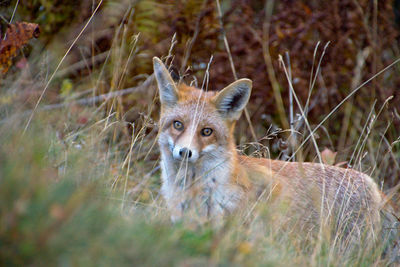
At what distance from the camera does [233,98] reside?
5.16 meters

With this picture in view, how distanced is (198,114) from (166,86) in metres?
0.46

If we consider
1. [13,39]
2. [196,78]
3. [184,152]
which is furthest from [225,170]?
[196,78]

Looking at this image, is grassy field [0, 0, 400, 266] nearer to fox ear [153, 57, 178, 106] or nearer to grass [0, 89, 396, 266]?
fox ear [153, 57, 178, 106]

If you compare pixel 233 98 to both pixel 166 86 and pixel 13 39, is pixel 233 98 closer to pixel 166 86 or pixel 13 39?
pixel 166 86

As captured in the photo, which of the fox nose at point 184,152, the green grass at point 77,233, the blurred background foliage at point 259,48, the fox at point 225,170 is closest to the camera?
the green grass at point 77,233

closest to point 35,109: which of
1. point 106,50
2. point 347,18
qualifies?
point 106,50

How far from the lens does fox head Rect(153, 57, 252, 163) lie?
15.7 feet

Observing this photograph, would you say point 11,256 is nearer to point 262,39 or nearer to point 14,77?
point 14,77

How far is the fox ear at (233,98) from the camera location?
4988 mm

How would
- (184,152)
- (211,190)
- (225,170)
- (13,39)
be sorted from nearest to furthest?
(184,152) < (13,39) < (211,190) < (225,170)

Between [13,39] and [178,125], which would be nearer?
[13,39]

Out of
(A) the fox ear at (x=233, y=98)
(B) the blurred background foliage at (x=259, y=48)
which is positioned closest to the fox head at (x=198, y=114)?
(A) the fox ear at (x=233, y=98)

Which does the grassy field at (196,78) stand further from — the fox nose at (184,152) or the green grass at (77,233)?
the green grass at (77,233)

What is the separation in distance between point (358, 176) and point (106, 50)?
14.9ft
